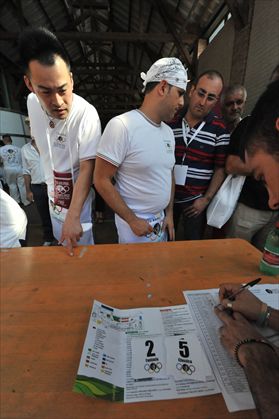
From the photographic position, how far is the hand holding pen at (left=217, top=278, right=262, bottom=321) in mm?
634

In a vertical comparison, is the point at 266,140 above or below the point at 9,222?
above

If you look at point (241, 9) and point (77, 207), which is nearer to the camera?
point (77, 207)

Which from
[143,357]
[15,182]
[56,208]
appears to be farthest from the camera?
[15,182]

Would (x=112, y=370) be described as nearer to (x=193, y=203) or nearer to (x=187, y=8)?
(x=193, y=203)

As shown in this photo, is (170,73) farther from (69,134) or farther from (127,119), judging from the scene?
(69,134)

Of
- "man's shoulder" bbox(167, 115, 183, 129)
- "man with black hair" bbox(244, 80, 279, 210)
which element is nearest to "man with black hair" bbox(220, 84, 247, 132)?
"man's shoulder" bbox(167, 115, 183, 129)

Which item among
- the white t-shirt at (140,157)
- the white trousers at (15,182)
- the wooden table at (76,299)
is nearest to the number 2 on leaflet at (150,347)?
the wooden table at (76,299)

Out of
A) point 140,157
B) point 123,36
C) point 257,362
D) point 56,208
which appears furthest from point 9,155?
point 257,362

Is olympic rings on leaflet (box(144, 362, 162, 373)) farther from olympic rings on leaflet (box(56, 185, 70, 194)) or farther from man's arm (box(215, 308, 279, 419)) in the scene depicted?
olympic rings on leaflet (box(56, 185, 70, 194))

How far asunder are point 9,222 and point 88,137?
0.53m

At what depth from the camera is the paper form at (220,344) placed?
467mm

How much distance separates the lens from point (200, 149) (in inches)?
60.1

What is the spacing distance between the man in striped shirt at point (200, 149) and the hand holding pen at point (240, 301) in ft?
3.11

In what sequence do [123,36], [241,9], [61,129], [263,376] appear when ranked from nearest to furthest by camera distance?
[263,376]
[61,129]
[241,9]
[123,36]
